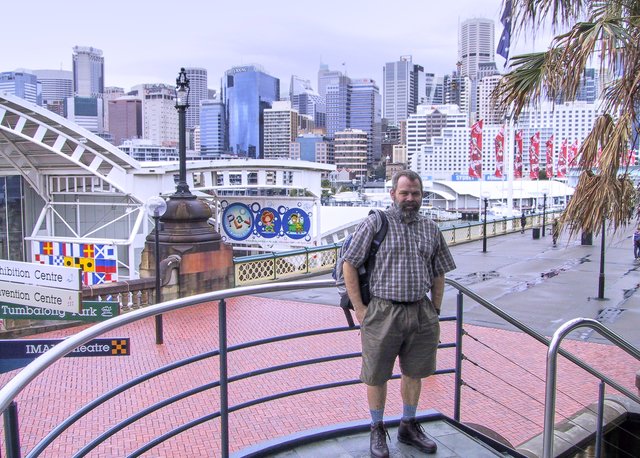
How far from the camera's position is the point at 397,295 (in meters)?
3.78

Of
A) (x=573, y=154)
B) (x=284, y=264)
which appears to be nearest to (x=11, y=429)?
(x=284, y=264)

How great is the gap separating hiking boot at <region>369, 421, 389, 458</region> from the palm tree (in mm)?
2231

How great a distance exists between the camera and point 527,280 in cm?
1741

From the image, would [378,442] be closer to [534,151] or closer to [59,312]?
[59,312]

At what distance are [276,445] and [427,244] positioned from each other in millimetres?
1672

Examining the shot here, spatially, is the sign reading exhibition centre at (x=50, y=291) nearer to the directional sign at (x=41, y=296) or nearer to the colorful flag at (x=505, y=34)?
the directional sign at (x=41, y=296)

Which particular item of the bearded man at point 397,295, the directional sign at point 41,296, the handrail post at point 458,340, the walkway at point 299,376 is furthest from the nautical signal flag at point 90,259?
the bearded man at point 397,295

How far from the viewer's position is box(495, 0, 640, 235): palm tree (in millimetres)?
4805

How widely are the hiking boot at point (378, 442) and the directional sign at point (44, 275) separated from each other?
5767 millimetres

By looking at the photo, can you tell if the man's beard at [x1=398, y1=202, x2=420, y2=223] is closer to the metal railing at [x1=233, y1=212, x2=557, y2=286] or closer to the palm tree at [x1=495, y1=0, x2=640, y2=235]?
the palm tree at [x1=495, y1=0, x2=640, y2=235]

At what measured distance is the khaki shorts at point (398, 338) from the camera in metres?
3.81

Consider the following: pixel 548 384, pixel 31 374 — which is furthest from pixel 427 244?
pixel 31 374

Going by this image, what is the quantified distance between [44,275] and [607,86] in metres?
7.51

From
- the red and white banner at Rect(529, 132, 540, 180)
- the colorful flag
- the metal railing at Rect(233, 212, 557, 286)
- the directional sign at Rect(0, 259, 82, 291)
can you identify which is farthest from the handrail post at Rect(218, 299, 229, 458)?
the red and white banner at Rect(529, 132, 540, 180)
